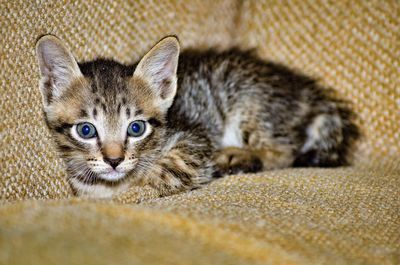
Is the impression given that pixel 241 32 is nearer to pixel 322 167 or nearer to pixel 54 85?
pixel 322 167

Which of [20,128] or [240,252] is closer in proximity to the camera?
[240,252]

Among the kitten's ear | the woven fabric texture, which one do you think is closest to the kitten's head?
the kitten's ear

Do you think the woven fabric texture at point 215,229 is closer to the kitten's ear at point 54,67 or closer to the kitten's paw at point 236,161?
the kitten's paw at point 236,161

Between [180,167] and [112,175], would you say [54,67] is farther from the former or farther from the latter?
[180,167]

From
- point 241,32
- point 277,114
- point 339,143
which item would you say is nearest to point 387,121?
point 339,143

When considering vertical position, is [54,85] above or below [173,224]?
above

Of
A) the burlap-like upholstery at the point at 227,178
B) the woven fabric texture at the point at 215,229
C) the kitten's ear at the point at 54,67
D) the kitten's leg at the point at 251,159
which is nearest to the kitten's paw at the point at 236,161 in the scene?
the kitten's leg at the point at 251,159

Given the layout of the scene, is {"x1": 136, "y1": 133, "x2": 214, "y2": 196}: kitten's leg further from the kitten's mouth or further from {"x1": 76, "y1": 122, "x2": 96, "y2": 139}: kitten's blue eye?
{"x1": 76, "y1": 122, "x2": 96, "y2": 139}: kitten's blue eye
